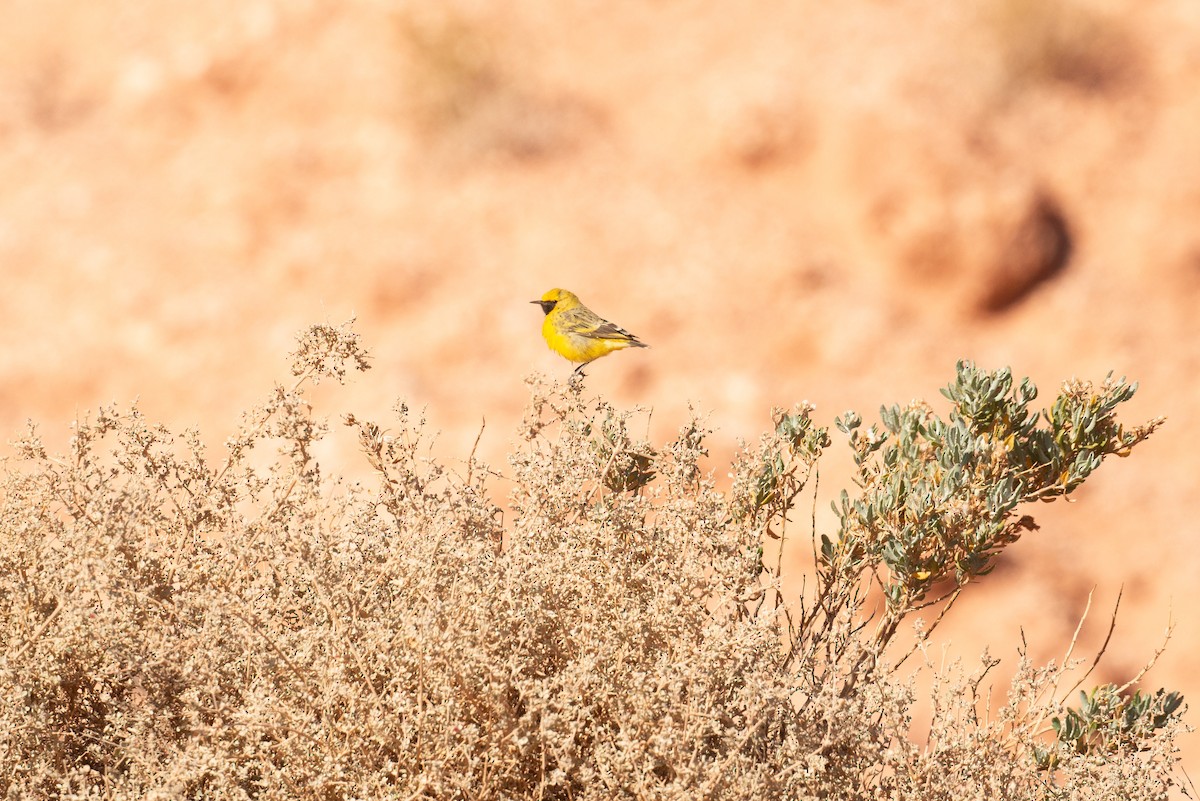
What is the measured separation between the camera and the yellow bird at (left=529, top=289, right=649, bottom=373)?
553 cm

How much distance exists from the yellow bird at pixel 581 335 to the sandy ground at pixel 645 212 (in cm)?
533

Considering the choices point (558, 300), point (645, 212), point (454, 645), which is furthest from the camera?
point (645, 212)

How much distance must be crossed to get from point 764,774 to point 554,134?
37.8 ft

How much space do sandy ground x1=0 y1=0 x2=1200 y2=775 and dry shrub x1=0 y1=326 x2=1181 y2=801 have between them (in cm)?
755

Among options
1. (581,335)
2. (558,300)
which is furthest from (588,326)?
(558,300)

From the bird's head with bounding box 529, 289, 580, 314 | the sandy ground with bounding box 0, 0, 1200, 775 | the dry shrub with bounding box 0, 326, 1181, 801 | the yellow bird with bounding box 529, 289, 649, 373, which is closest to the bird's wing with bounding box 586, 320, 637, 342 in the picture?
the yellow bird with bounding box 529, 289, 649, 373

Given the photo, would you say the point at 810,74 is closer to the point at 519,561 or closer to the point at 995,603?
the point at 995,603

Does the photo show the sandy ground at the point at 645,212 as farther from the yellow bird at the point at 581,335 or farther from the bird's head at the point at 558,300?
the yellow bird at the point at 581,335

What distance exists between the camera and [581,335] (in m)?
5.56

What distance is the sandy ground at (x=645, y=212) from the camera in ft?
39.4

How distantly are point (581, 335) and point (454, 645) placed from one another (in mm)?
3033

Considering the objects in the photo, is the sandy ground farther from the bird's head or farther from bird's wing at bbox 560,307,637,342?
bird's wing at bbox 560,307,637,342

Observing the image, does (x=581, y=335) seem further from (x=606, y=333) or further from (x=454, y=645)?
(x=454, y=645)

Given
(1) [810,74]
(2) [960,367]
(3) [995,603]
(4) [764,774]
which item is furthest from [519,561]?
(1) [810,74]
